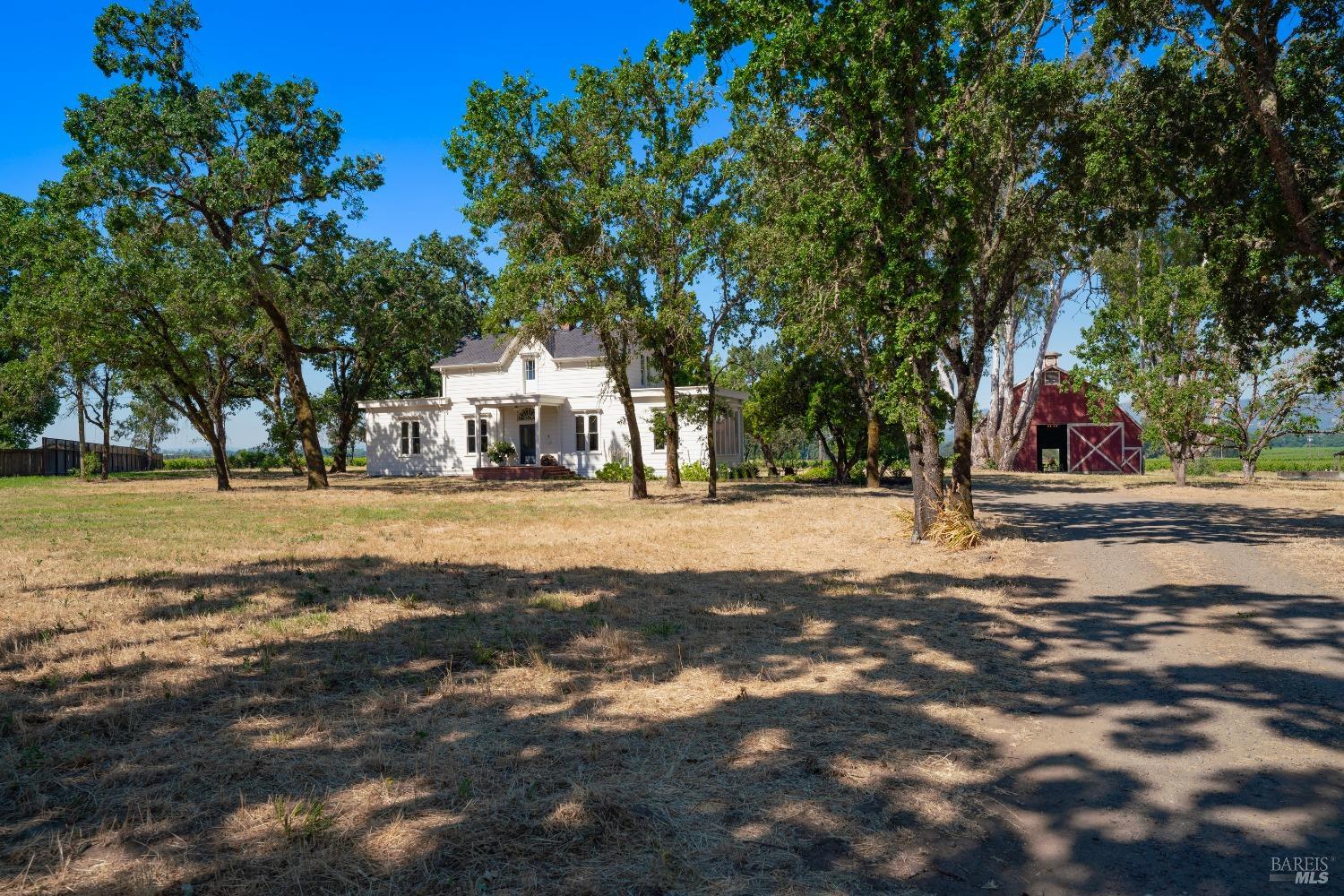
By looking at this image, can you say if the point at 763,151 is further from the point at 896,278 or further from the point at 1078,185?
the point at 1078,185

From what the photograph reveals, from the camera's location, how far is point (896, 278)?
11367mm

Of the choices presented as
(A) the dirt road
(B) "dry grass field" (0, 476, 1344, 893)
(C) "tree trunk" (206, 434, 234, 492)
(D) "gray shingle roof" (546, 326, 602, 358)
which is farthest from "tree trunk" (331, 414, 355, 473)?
(A) the dirt road

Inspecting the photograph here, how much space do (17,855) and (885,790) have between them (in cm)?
369

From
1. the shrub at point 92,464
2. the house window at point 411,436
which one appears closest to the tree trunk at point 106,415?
the shrub at point 92,464

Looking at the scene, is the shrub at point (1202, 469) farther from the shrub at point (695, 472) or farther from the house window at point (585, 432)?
the house window at point (585, 432)

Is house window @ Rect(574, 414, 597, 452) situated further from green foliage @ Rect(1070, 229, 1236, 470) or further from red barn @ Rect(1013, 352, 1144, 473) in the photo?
red barn @ Rect(1013, 352, 1144, 473)

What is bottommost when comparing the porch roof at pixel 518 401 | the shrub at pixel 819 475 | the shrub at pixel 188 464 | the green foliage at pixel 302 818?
the green foliage at pixel 302 818

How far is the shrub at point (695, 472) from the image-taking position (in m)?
32.0

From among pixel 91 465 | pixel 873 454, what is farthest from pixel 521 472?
pixel 91 465

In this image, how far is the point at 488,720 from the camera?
463 centimetres

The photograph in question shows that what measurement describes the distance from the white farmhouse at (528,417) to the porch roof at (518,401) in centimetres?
4

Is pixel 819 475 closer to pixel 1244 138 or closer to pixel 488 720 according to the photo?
Answer: pixel 1244 138

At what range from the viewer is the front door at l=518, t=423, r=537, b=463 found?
119 ft

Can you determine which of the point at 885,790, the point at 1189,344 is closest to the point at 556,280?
the point at 885,790
